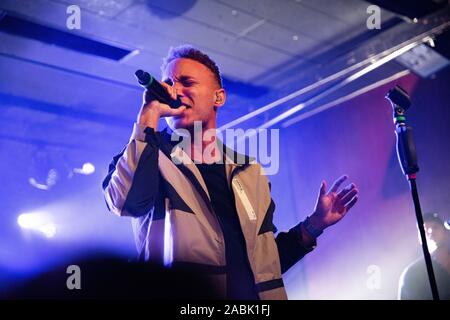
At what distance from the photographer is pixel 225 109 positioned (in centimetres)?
525

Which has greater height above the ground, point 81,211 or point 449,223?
point 81,211

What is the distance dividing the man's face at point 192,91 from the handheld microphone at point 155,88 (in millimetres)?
131

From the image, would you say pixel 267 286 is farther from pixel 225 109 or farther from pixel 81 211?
pixel 81 211

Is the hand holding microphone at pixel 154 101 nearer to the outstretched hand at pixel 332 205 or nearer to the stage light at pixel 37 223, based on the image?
the outstretched hand at pixel 332 205

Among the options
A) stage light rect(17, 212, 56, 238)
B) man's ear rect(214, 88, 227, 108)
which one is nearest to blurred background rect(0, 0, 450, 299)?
stage light rect(17, 212, 56, 238)

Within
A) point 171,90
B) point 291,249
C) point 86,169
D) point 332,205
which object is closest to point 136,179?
point 171,90

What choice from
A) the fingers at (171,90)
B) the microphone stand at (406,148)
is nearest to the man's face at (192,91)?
the fingers at (171,90)

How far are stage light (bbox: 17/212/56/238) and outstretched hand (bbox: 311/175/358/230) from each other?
468cm

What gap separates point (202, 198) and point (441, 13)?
2976mm

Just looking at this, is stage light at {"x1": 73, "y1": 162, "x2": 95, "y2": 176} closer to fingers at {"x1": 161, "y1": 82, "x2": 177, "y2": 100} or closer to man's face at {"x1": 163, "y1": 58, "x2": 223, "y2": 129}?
man's face at {"x1": 163, "y1": 58, "x2": 223, "y2": 129}

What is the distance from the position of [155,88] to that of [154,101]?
0.05 m

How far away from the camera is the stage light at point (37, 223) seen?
5.94 meters

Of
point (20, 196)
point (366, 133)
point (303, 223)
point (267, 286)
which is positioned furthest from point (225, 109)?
point (267, 286)

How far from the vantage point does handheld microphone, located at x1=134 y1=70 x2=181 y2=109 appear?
1.65 m
